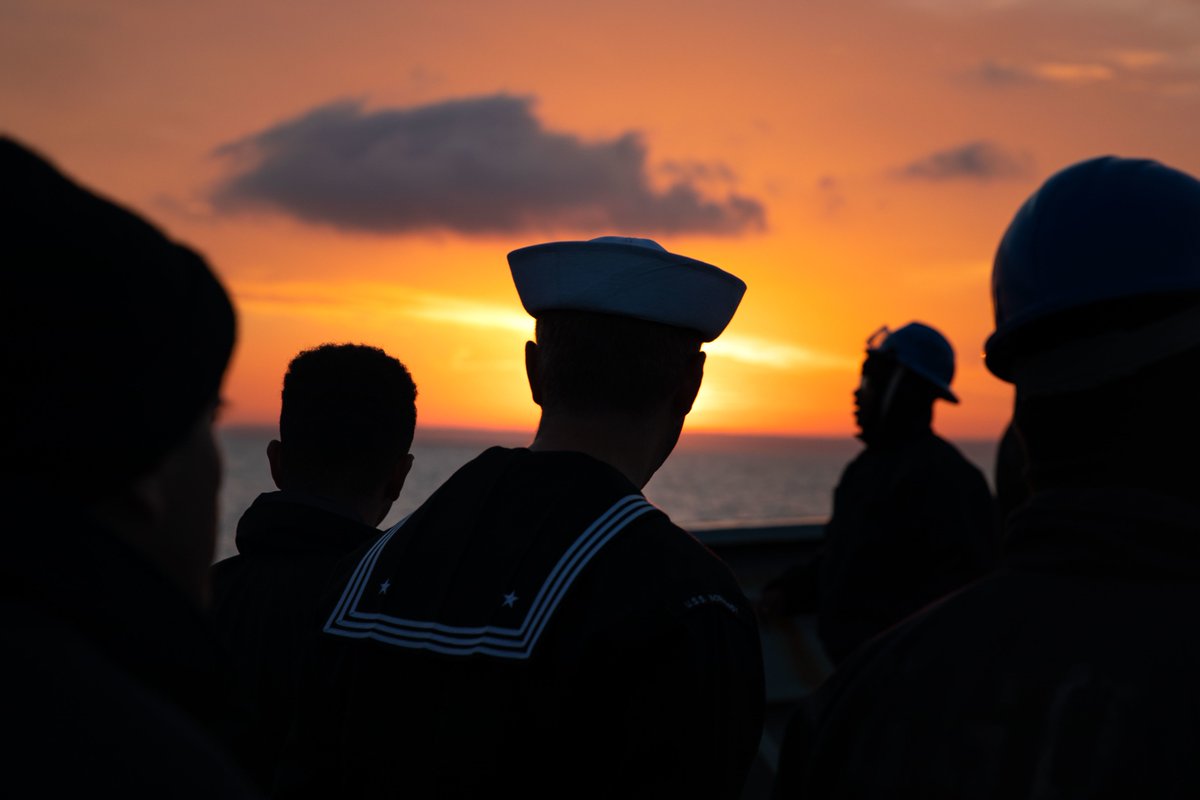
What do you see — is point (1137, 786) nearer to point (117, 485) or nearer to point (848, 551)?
point (117, 485)

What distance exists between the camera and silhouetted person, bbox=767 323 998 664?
5586 mm

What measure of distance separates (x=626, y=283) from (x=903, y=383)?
12.9 feet

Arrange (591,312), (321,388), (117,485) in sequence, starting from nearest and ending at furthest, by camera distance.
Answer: (117,485) < (591,312) < (321,388)

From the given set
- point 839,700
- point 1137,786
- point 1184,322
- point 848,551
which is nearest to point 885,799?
point 839,700

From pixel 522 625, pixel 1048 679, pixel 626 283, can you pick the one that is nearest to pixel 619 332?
pixel 626 283

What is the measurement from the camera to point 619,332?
2.56 metres

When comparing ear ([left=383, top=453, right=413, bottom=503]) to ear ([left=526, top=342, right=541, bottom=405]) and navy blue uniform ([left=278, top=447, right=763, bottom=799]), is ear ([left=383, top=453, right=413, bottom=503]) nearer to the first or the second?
ear ([left=526, top=342, right=541, bottom=405])

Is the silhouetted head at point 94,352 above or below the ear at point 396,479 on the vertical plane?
above

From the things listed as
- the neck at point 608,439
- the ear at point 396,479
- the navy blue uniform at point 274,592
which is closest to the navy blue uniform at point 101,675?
the neck at point 608,439

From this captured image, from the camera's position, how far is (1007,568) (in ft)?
5.32

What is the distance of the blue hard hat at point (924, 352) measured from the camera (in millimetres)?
6293

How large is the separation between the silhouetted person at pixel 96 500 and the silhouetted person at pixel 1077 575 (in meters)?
0.87

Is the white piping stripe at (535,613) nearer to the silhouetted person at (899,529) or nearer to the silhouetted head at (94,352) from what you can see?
the silhouetted head at (94,352)

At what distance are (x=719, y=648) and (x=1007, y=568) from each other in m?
0.64
